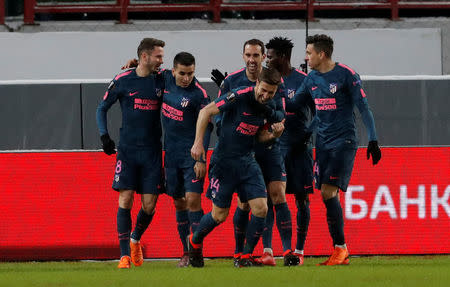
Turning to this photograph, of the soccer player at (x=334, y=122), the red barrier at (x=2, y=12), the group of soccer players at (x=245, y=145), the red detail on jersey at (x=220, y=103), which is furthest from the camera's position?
the red barrier at (x=2, y=12)

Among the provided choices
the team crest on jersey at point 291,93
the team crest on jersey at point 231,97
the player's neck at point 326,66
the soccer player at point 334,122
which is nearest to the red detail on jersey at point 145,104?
the team crest on jersey at point 231,97

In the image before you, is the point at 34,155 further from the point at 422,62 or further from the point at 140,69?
the point at 422,62

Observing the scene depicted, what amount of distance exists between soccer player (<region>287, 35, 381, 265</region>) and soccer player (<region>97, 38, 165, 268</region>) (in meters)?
1.40

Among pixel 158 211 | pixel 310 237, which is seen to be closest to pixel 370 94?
pixel 310 237

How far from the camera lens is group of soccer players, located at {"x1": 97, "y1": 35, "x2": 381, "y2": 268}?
987 centimetres

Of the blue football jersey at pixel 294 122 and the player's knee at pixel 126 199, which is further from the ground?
the blue football jersey at pixel 294 122

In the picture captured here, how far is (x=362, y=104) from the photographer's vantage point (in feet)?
33.4

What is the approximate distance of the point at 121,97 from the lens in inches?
418

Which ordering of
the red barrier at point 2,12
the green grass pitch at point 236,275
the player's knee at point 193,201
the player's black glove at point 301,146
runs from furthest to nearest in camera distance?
the red barrier at point 2,12 → the player's black glove at point 301,146 → the player's knee at point 193,201 → the green grass pitch at point 236,275

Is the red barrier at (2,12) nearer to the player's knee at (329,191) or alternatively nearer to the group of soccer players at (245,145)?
the group of soccer players at (245,145)

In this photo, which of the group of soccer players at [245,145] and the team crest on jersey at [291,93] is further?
the team crest on jersey at [291,93]

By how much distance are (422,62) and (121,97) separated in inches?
285

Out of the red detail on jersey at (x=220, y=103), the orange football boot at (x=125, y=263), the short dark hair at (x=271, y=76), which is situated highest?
the short dark hair at (x=271, y=76)

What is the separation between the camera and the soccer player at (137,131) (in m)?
10.6
